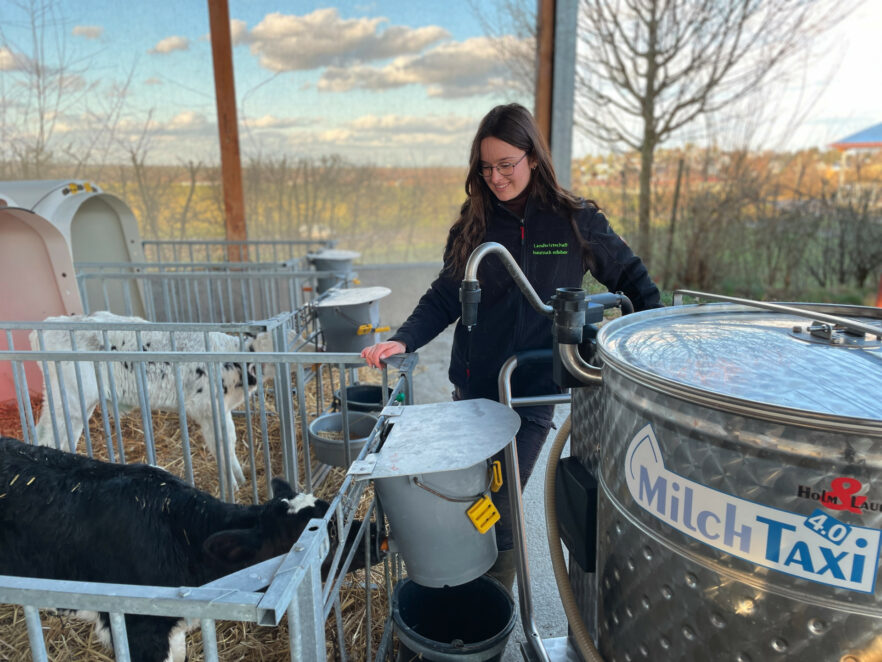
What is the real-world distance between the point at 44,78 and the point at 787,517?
354 inches

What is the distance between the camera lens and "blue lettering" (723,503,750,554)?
879mm

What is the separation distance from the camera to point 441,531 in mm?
1552

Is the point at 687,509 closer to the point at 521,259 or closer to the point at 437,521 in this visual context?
the point at 437,521

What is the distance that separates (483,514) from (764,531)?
0.85 metres

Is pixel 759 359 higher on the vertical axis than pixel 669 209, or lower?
lower

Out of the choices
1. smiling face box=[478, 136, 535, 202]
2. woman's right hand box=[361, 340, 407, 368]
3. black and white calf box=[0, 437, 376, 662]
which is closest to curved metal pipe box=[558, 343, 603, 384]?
woman's right hand box=[361, 340, 407, 368]

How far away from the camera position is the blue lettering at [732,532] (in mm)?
879

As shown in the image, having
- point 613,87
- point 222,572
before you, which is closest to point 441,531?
point 222,572

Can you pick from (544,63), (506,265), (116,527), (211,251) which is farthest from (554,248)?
(211,251)

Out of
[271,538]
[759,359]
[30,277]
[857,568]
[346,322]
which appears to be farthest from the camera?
[30,277]

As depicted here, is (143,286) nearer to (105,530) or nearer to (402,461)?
(105,530)

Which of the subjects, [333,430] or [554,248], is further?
[333,430]

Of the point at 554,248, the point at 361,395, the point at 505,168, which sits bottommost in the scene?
the point at 361,395

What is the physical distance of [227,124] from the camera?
7008 millimetres
